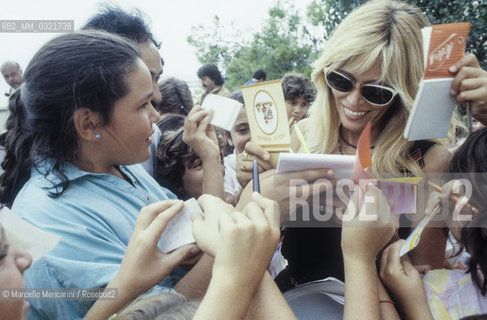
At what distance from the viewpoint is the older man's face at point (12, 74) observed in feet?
15.9

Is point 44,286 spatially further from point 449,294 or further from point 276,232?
point 449,294

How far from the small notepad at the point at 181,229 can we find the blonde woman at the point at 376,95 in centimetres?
55

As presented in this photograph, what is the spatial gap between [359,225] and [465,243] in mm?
462

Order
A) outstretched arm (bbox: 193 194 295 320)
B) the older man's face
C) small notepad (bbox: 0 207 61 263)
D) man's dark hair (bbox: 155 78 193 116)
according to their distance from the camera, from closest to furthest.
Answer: outstretched arm (bbox: 193 194 295 320)
small notepad (bbox: 0 207 61 263)
man's dark hair (bbox: 155 78 193 116)
the older man's face

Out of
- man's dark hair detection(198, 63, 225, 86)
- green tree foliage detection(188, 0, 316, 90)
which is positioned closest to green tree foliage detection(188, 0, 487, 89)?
green tree foliage detection(188, 0, 316, 90)

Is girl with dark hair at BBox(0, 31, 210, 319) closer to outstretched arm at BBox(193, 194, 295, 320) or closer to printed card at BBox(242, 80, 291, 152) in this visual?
outstretched arm at BBox(193, 194, 295, 320)

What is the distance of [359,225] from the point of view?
1.15 m

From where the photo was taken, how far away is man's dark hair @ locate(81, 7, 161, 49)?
2.11 meters

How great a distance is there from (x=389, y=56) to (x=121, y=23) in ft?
4.68

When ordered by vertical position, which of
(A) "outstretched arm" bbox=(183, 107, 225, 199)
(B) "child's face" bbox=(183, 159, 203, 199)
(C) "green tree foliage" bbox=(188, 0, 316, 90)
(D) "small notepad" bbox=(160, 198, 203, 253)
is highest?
(D) "small notepad" bbox=(160, 198, 203, 253)

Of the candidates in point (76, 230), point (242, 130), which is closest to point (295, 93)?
point (242, 130)

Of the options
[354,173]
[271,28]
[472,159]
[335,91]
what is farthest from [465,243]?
[271,28]

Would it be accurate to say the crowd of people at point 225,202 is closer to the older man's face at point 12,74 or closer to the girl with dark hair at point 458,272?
the girl with dark hair at point 458,272

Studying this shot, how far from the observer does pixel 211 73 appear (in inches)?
238
